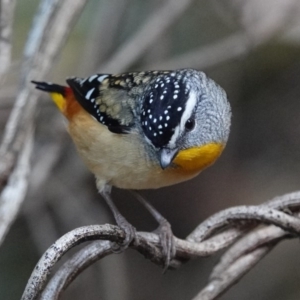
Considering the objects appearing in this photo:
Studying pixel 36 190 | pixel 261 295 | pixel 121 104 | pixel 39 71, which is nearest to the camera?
pixel 39 71

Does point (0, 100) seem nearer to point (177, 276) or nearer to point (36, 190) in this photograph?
point (36, 190)

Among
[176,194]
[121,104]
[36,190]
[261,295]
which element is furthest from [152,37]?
[261,295]

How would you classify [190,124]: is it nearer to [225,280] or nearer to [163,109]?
[163,109]

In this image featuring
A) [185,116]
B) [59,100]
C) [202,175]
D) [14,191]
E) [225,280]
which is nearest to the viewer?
[225,280]

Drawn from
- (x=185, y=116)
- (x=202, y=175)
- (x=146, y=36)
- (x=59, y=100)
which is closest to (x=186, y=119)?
(x=185, y=116)

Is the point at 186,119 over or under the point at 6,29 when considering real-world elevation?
under

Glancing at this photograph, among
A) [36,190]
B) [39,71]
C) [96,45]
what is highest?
[96,45]

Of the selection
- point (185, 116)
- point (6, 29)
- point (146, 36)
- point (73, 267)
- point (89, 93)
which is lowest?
point (73, 267)
